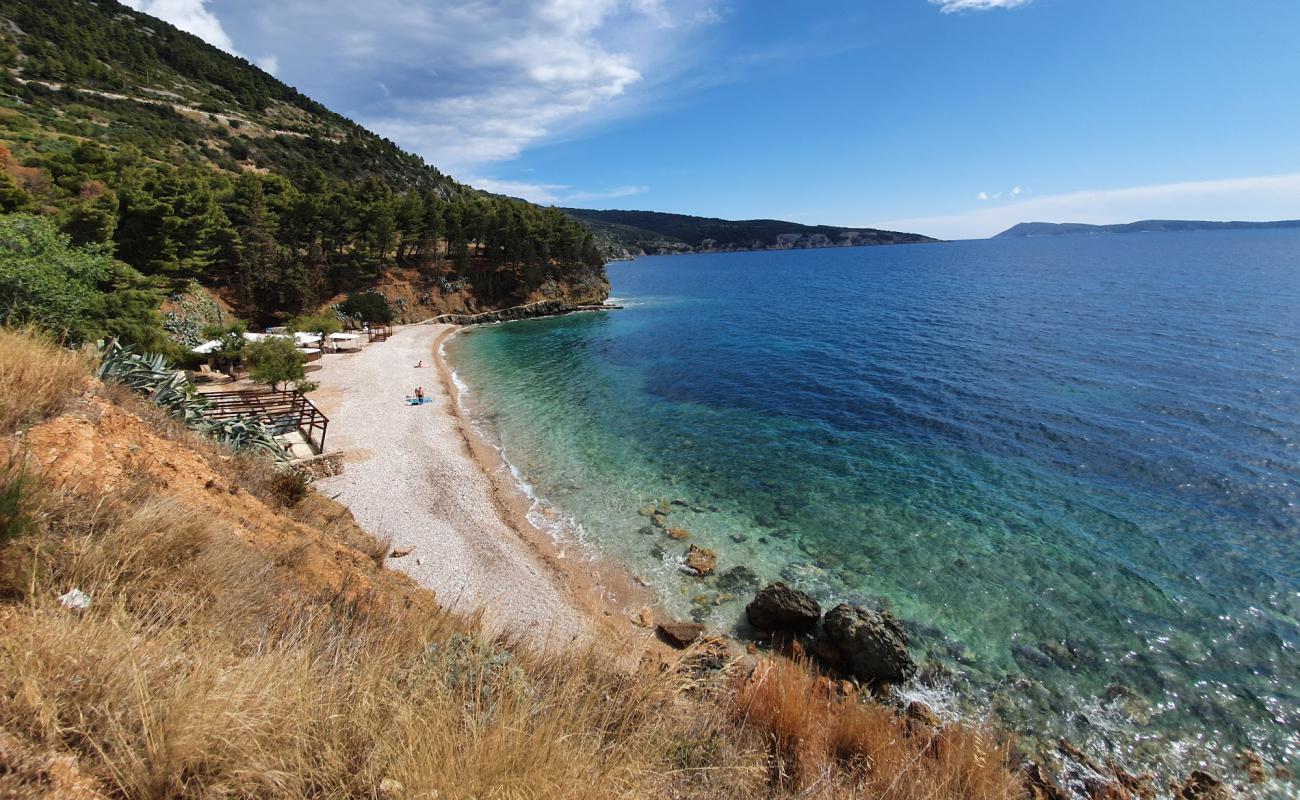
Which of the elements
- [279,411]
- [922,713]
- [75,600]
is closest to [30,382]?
[75,600]

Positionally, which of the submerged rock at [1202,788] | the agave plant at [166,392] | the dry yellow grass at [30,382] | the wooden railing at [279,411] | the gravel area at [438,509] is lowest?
the submerged rock at [1202,788]

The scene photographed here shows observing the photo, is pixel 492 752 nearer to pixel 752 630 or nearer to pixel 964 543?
pixel 752 630

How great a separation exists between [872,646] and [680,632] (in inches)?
163

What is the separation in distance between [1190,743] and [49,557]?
52.6ft

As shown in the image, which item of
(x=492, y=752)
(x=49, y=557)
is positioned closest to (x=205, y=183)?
(x=49, y=557)

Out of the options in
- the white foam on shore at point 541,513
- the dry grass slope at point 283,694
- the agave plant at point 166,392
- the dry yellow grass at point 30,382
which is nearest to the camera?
the dry grass slope at point 283,694

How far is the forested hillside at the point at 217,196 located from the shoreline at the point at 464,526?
10447 mm

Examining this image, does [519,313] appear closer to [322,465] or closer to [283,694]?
[322,465]

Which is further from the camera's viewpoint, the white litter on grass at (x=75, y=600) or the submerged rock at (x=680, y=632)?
the submerged rock at (x=680, y=632)

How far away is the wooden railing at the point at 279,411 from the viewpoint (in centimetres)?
1941

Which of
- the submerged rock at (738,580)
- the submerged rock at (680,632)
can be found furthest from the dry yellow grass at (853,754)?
the submerged rock at (738,580)

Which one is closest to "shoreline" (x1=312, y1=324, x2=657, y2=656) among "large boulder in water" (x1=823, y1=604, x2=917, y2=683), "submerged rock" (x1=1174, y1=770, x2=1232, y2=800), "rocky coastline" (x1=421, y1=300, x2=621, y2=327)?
"large boulder in water" (x1=823, y1=604, x2=917, y2=683)

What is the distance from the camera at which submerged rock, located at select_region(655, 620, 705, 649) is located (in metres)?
12.1

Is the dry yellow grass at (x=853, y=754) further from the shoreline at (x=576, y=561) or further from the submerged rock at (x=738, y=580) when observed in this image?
the submerged rock at (x=738, y=580)
